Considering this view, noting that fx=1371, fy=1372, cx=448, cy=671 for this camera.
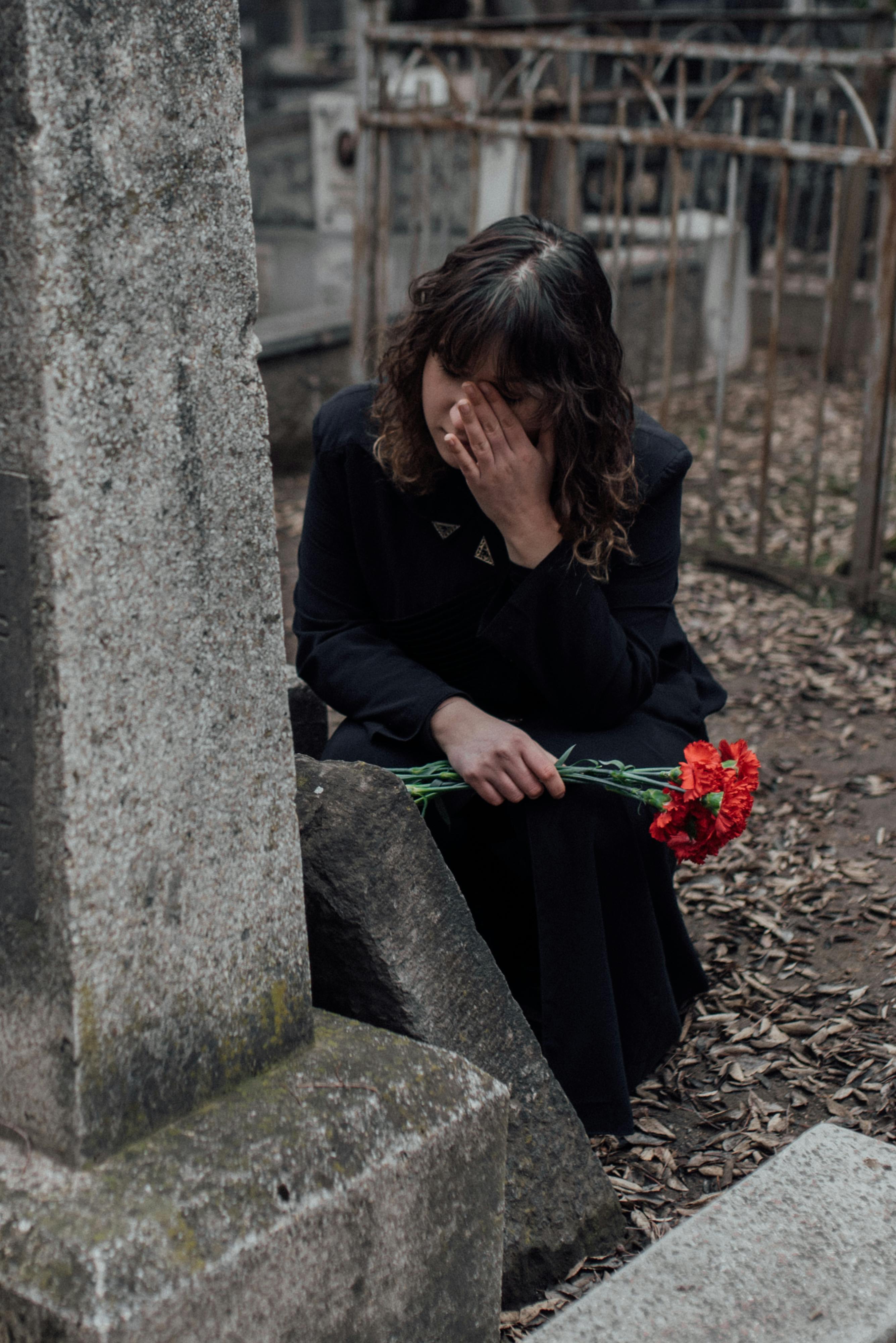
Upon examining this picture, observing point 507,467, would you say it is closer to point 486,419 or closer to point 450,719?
point 486,419

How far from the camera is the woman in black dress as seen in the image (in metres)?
2.19

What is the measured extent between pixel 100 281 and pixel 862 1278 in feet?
4.94

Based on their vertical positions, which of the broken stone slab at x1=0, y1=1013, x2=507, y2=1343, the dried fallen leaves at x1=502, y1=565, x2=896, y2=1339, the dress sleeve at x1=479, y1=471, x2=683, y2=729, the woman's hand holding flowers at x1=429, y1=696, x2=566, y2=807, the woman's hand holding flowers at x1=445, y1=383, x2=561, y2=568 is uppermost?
the woman's hand holding flowers at x1=445, y1=383, x2=561, y2=568

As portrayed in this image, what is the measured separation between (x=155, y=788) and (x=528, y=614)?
0.92 meters

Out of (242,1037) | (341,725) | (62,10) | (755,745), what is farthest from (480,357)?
(755,745)

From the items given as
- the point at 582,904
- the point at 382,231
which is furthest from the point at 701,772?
the point at 382,231

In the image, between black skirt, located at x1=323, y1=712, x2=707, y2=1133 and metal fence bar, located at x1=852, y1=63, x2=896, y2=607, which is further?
metal fence bar, located at x1=852, y1=63, x2=896, y2=607

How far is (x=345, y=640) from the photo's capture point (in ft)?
8.32

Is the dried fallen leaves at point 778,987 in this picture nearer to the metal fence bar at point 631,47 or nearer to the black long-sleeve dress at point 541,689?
the black long-sleeve dress at point 541,689

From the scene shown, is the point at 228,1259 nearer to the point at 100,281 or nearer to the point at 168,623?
the point at 168,623

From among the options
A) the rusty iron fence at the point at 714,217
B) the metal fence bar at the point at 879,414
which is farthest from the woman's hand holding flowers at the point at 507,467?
the metal fence bar at the point at 879,414

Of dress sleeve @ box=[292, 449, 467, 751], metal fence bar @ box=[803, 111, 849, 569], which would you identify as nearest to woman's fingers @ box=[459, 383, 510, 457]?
dress sleeve @ box=[292, 449, 467, 751]

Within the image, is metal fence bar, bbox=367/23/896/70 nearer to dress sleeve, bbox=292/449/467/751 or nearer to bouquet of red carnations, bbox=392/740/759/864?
dress sleeve, bbox=292/449/467/751

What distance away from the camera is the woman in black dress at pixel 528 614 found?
2.19 m
